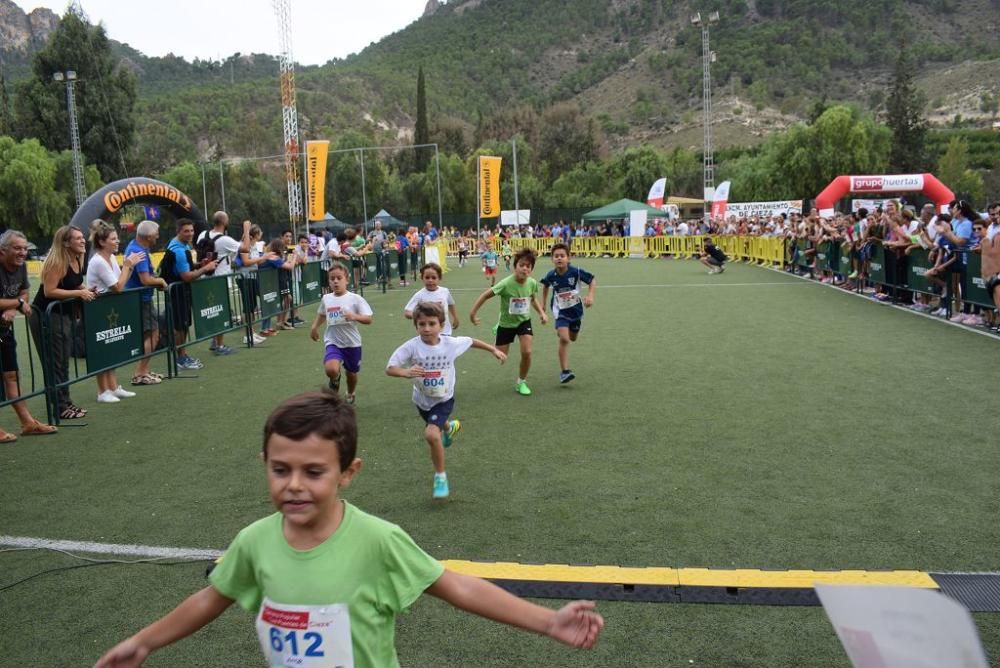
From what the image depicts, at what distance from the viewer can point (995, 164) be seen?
91.0m

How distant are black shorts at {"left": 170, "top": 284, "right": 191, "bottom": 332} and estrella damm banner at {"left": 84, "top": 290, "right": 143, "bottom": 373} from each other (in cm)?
133

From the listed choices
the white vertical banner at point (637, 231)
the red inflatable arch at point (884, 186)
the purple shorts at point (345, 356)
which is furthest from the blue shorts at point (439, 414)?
the white vertical banner at point (637, 231)

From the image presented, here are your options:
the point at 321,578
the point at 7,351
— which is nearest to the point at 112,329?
the point at 7,351

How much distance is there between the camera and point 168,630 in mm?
2100

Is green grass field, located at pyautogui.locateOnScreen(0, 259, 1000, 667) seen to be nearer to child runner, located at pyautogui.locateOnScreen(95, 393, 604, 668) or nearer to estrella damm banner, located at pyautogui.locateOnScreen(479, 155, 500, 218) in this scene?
child runner, located at pyautogui.locateOnScreen(95, 393, 604, 668)

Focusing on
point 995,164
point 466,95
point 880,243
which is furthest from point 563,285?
point 466,95

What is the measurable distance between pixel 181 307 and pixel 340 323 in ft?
13.7

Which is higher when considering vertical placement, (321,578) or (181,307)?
(321,578)

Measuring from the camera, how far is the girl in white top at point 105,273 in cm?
926

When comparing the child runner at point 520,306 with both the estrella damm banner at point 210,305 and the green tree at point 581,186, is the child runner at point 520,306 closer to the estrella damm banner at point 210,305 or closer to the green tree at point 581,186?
the estrella damm banner at point 210,305

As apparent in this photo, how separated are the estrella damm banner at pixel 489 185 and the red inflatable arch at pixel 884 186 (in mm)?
14929

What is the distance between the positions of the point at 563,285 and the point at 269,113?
126913 millimetres

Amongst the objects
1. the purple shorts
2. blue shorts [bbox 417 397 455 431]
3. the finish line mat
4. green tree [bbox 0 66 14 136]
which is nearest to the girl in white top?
the purple shorts

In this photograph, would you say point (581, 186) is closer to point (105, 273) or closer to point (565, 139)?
point (565, 139)
